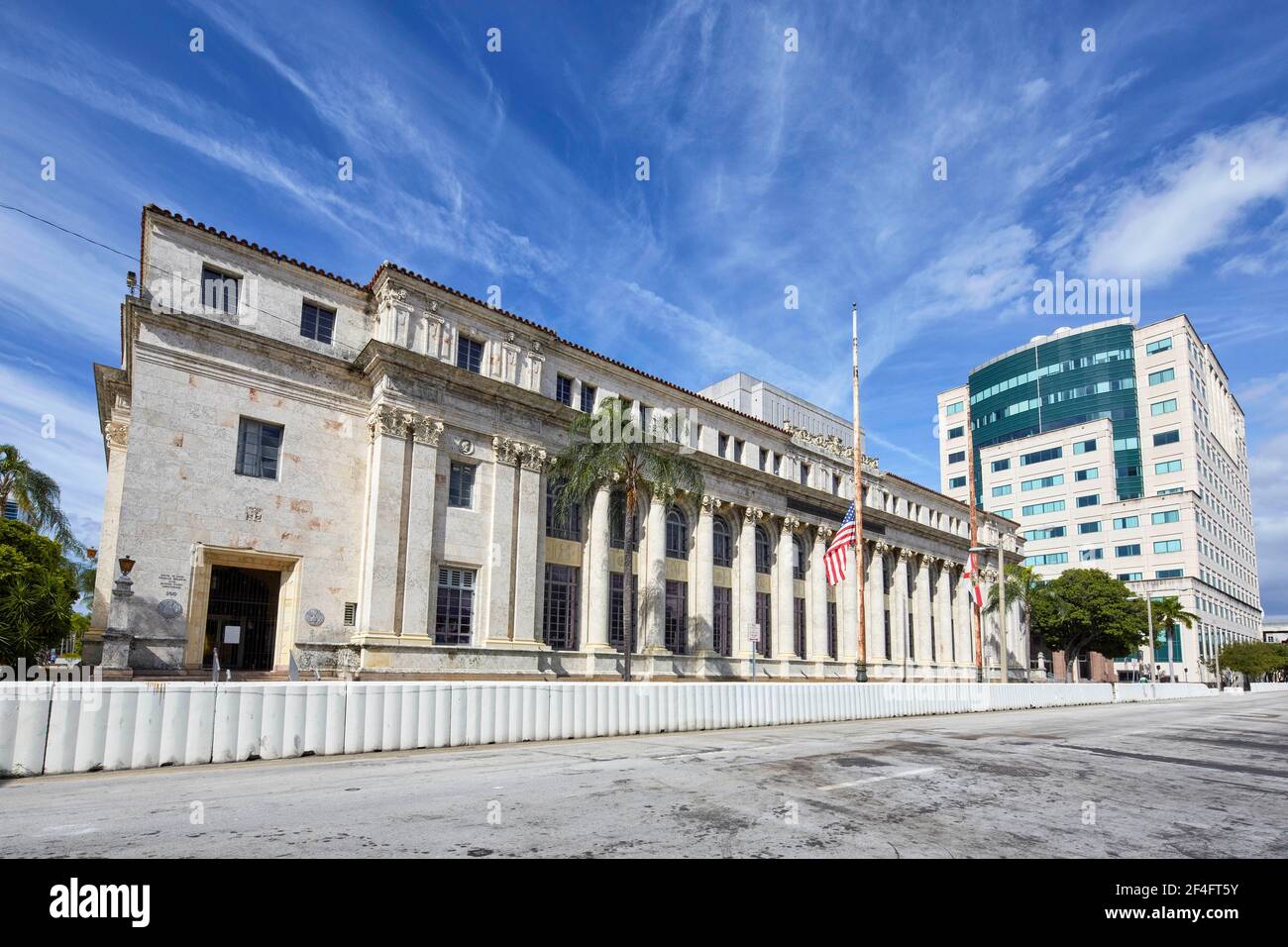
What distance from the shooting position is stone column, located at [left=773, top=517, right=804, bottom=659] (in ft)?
131

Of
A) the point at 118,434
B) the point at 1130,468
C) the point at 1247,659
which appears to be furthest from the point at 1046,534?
the point at 118,434

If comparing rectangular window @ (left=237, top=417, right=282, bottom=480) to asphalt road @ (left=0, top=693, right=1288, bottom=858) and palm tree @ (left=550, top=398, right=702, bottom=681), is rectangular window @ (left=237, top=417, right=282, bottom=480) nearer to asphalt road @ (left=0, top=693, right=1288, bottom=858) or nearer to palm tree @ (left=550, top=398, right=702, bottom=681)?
palm tree @ (left=550, top=398, right=702, bottom=681)

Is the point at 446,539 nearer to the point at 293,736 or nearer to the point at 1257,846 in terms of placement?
the point at 293,736

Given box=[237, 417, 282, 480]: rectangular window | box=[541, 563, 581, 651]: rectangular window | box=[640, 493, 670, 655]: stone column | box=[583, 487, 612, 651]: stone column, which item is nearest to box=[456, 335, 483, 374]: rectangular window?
box=[237, 417, 282, 480]: rectangular window

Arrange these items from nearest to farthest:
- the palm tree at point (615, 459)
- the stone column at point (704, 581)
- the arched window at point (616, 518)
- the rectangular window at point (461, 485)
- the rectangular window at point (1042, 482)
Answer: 1. the palm tree at point (615, 459)
2. the rectangular window at point (461, 485)
3. the arched window at point (616, 518)
4. the stone column at point (704, 581)
5. the rectangular window at point (1042, 482)

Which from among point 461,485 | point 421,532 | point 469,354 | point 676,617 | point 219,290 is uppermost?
point 219,290

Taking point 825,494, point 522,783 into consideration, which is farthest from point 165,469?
point 825,494

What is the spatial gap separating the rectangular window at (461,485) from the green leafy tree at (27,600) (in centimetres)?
1409

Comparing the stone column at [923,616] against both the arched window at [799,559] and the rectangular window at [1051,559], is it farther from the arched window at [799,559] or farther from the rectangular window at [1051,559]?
the rectangular window at [1051,559]

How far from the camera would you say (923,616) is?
167 feet

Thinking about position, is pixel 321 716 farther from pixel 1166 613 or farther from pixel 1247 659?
pixel 1247 659

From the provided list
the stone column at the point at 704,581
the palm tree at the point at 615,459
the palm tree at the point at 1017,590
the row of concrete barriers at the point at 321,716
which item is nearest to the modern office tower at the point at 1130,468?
the palm tree at the point at 1017,590

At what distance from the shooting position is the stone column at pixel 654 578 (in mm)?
33500

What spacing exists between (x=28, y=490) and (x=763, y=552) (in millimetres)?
35625
